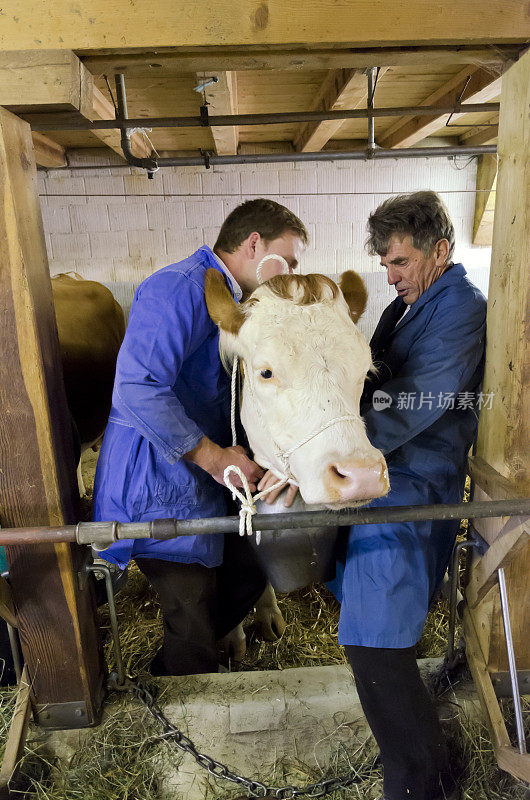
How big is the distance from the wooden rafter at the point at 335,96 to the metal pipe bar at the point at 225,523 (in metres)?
2.60

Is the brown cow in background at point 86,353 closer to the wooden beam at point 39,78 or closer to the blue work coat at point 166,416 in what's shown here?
the blue work coat at point 166,416

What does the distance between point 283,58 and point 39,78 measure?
28.6 inches

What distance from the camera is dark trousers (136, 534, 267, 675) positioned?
A: 2.09 m

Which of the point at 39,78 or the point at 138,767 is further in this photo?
the point at 138,767

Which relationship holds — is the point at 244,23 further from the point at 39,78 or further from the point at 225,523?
the point at 225,523

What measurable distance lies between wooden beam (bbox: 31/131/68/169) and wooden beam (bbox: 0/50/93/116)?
3667 mm

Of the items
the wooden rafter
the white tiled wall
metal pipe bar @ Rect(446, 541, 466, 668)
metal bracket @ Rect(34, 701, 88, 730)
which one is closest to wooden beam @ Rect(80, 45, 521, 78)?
the wooden rafter

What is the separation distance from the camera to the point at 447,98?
12.8ft

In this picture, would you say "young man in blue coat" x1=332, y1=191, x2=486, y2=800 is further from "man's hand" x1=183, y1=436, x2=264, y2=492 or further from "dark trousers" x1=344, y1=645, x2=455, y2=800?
"man's hand" x1=183, y1=436, x2=264, y2=492

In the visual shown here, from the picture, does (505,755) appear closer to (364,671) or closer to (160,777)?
(364,671)

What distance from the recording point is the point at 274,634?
2.83 metres

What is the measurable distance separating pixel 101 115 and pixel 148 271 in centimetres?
248

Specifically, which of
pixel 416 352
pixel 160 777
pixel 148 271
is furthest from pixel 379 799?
pixel 148 271

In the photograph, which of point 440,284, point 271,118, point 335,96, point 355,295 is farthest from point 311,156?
point 355,295
